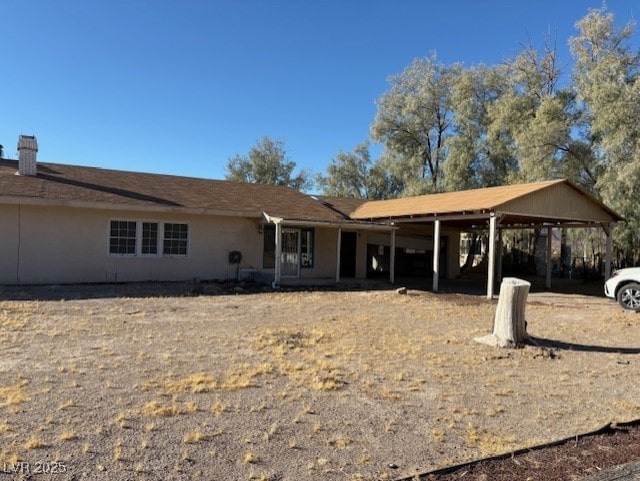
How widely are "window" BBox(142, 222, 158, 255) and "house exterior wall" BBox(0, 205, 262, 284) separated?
200 millimetres

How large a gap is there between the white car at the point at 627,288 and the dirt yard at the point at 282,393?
8.66ft

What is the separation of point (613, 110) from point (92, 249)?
18.3 metres

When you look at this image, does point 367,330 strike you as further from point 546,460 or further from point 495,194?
point 495,194

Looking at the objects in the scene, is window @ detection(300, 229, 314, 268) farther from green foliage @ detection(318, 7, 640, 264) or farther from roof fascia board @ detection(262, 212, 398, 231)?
green foliage @ detection(318, 7, 640, 264)

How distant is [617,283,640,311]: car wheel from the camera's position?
12219 mm

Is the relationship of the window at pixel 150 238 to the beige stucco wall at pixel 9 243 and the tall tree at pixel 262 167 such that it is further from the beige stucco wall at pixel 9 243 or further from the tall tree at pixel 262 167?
the tall tree at pixel 262 167

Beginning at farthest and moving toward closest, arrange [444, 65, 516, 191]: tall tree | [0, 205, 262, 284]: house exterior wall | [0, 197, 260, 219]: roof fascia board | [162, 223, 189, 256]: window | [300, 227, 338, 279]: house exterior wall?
[444, 65, 516, 191]: tall tree < [300, 227, 338, 279]: house exterior wall < [162, 223, 189, 256]: window < [0, 205, 262, 284]: house exterior wall < [0, 197, 260, 219]: roof fascia board

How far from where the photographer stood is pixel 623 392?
5.77 metres

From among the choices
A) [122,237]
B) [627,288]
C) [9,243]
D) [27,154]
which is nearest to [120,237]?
[122,237]

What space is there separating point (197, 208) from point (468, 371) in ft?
37.2

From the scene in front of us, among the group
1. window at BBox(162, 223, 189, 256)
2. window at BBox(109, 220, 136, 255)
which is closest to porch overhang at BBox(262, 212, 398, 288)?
window at BBox(162, 223, 189, 256)

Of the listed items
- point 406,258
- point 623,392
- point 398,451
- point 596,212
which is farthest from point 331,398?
point 406,258

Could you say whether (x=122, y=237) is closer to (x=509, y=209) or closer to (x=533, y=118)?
(x=509, y=209)

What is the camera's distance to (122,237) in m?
15.4
